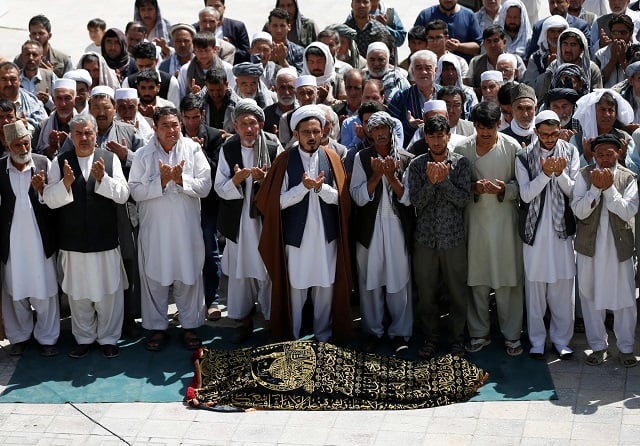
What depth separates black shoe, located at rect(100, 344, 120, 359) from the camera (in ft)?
30.0

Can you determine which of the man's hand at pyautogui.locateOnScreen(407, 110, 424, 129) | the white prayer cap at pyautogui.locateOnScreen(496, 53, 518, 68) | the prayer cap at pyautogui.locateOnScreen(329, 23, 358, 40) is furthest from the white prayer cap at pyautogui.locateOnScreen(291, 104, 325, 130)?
the prayer cap at pyautogui.locateOnScreen(329, 23, 358, 40)

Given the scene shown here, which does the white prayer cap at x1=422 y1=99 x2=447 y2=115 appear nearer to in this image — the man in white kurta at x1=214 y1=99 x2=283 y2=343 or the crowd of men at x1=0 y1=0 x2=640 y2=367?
the crowd of men at x1=0 y1=0 x2=640 y2=367

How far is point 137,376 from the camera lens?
8852mm

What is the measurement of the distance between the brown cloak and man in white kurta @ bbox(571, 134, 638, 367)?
66.8 inches

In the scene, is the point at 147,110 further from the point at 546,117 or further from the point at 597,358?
the point at 597,358

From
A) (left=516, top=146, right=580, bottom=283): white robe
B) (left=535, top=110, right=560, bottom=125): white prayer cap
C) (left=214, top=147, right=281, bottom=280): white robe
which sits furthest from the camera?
(left=214, top=147, right=281, bottom=280): white robe

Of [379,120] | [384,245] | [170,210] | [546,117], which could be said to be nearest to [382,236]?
[384,245]

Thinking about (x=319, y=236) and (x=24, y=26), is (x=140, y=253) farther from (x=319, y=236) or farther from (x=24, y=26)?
(x=24, y=26)

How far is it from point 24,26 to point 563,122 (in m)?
10.7

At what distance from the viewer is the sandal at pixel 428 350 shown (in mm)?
8898

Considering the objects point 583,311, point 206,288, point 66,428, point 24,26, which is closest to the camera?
point 66,428

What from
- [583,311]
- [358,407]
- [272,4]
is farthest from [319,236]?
[272,4]

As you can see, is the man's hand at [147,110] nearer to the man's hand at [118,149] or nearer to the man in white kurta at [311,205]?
the man's hand at [118,149]

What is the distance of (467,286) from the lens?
356 inches
